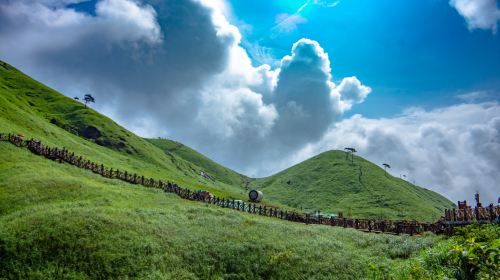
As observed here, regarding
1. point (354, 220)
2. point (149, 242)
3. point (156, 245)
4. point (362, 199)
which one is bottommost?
point (156, 245)

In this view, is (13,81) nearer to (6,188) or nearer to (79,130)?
(79,130)

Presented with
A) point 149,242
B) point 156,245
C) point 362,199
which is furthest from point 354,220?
point 362,199

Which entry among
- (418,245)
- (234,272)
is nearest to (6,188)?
(234,272)

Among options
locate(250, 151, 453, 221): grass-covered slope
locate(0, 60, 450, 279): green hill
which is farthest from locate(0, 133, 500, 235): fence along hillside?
locate(250, 151, 453, 221): grass-covered slope

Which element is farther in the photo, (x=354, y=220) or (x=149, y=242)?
(x=354, y=220)

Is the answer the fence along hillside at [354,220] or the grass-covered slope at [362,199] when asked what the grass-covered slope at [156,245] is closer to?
the fence along hillside at [354,220]

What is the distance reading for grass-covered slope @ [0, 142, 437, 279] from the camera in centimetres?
2598

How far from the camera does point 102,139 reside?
156m

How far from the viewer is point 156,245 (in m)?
29.7

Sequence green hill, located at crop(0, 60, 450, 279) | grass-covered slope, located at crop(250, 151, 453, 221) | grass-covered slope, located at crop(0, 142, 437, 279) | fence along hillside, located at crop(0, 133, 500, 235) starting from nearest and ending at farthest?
grass-covered slope, located at crop(0, 142, 437, 279) → green hill, located at crop(0, 60, 450, 279) → fence along hillside, located at crop(0, 133, 500, 235) → grass-covered slope, located at crop(250, 151, 453, 221)

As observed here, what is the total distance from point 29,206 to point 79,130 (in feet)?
429

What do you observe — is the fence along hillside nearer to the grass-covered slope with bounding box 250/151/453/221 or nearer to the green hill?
the green hill

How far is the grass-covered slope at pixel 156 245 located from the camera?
85.3 feet

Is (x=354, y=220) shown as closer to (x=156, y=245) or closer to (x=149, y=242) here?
(x=156, y=245)
